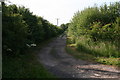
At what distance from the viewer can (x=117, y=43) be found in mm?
9312

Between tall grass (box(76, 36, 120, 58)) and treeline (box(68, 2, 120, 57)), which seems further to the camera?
treeline (box(68, 2, 120, 57))

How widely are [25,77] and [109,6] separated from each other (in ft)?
40.7

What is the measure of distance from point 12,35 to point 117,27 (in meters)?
8.50

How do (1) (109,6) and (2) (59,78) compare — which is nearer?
(2) (59,78)

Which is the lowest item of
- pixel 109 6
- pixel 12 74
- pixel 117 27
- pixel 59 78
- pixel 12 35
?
pixel 59 78

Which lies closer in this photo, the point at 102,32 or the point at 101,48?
the point at 101,48

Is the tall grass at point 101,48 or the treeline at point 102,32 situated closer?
the tall grass at point 101,48

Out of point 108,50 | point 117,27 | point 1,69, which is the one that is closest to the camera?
point 1,69

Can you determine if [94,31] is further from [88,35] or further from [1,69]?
[1,69]

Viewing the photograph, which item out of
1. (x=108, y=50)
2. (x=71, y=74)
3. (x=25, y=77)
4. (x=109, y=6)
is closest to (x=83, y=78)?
(x=71, y=74)

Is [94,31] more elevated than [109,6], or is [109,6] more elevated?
[109,6]

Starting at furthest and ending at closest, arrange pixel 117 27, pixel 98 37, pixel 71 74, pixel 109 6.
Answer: pixel 109 6, pixel 98 37, pixel 117 27, pixel 71 74

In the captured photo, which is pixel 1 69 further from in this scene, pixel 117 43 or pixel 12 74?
pixel 117 43

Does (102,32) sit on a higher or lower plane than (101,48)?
higher
